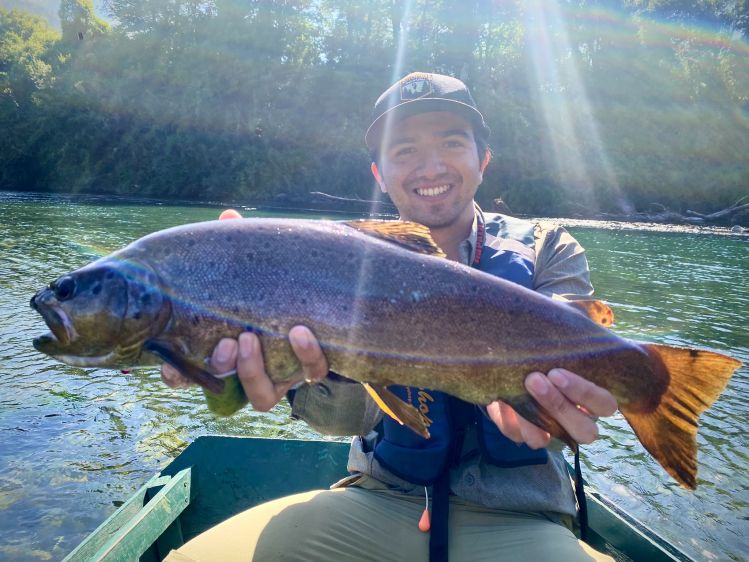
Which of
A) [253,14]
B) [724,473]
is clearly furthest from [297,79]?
[724,473]

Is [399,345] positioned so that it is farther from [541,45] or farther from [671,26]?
[671,26]

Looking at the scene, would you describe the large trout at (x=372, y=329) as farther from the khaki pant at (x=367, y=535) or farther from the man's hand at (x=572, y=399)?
the khaki pant at (x=367, y=535)

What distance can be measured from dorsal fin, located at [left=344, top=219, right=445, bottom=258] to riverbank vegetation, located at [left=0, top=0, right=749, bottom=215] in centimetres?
3992

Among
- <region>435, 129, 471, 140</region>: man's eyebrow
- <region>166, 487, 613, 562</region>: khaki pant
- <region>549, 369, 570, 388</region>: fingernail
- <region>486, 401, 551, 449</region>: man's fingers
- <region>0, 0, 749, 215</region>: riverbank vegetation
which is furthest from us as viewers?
<region>0, 0, 749, 215</region>: riverbank vegetation

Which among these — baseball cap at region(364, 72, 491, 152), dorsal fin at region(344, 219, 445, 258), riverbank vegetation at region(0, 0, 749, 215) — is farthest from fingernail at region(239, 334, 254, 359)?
riverbank vegetation at region(0, 0, 749, 215)

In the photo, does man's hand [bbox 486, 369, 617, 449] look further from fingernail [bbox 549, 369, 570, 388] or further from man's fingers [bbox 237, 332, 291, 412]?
man's fingers [bbox 237, 332, 291, 412]

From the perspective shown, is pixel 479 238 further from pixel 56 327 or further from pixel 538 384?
pixel 56 327

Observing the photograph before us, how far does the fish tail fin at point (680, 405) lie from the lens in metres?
2.35

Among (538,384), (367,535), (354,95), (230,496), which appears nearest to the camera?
(538,384)

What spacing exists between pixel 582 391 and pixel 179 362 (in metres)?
1.75

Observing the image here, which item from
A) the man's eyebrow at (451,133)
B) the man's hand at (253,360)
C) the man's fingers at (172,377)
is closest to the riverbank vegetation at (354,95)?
the man's eyebrow at (451,133)

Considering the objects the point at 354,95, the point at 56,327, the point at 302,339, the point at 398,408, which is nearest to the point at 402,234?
the point at 302,339

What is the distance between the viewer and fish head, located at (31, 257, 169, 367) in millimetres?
2379

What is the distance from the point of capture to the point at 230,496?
407 cm
